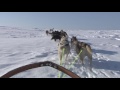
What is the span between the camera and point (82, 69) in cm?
463

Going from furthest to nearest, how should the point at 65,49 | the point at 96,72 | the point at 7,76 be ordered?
the point at 65,49
the point at 96,72
the point at 7,76

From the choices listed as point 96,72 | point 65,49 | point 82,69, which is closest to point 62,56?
point 65,49
